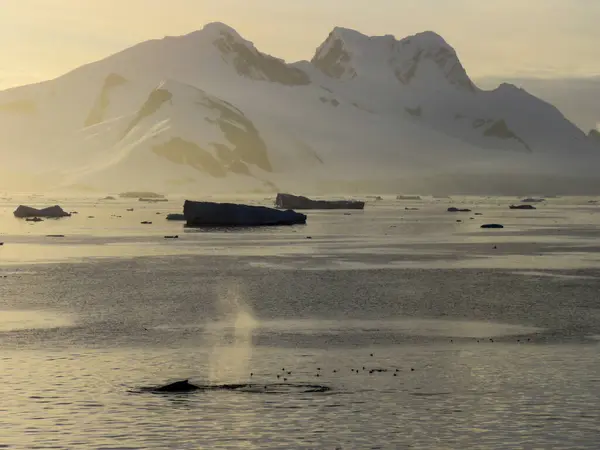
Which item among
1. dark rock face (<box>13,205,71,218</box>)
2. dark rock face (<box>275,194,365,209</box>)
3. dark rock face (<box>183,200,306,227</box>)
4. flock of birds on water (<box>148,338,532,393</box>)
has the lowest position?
flock of birds on water (<box>148,338,532,393</box>)

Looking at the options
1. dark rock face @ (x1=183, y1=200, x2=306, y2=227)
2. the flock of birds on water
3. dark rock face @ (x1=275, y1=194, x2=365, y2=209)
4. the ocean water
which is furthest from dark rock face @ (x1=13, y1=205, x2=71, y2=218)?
the flock of birds on water

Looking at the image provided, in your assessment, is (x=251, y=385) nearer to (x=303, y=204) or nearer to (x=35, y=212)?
(x=35, y=212)

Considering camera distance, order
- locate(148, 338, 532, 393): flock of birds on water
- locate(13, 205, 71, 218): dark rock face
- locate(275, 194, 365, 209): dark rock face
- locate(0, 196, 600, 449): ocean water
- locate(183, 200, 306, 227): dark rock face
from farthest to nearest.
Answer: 1. locate(275, 194, 365, 209): dark rock face
2. locate(13, 205, 71, 218): dark rock face
3. locate(183, 200, 306, 227): dark rock face
4. locate(148, 338, 532, 393): flock of birds on water
5. locate(0, 196, 600, 449): ocean water

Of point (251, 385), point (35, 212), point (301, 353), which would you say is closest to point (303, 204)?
point (35, 212)

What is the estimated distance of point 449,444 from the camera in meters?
20.1

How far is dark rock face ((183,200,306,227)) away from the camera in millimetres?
111312

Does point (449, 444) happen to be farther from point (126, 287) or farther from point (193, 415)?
point (126, 287)

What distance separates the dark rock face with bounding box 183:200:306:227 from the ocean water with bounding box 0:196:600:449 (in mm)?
47033

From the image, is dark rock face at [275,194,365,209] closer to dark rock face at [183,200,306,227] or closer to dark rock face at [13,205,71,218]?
dark rock face at [13,205,71,218]

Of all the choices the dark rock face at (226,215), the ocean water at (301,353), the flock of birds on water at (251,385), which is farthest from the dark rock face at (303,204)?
the flock of birds on water at (251,385)

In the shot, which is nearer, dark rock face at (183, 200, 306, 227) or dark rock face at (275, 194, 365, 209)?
dark rock face at (183, 200, 306, 227)

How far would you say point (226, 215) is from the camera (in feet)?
366

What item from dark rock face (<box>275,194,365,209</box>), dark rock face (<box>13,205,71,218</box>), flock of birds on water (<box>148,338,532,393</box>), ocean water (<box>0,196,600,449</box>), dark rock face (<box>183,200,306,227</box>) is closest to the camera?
ocean water (<box>0,196,600,449</box>)

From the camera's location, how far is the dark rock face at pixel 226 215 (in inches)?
4382
